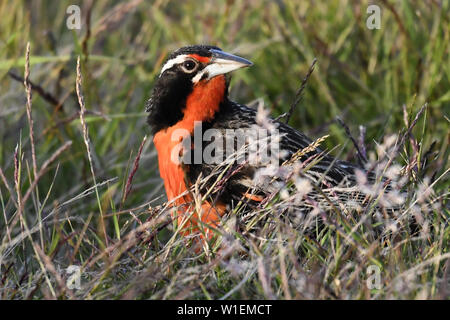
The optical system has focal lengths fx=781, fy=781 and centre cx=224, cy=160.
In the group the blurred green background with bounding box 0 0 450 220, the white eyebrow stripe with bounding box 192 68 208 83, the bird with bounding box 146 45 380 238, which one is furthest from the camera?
the blurred green background with bounding box 0 0 450 220

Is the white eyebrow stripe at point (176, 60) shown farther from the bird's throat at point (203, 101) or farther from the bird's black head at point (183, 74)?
the bird's throat at point (203, 101)

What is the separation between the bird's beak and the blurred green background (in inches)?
30.1

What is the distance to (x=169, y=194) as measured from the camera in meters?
3.26

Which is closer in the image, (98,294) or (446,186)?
(98,294)

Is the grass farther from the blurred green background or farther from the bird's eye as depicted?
the bird's eye

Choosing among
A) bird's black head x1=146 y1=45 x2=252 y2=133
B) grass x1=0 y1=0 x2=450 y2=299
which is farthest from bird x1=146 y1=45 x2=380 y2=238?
grass x1=0 y1=0 x2=450 y2=299

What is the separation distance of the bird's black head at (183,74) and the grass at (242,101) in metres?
0.20

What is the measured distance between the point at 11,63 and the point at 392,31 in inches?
86.4

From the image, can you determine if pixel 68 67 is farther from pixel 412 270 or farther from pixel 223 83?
pixel 412 270

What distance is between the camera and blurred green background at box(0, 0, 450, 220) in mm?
4102

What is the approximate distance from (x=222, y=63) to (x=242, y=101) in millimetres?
1589

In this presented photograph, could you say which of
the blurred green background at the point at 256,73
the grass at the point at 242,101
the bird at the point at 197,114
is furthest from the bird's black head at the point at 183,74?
the blurred green background at the point at 256,73

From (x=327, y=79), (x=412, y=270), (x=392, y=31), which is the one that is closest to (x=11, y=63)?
(x=327, y=79)

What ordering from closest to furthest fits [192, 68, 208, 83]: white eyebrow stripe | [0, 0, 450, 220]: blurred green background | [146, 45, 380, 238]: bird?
1. [146, 45, 380, 238]: bird
2. [192, 68, 208, 83]: white eyebrow stripe
3. [0, 0, 450, 220]: blurred green background
